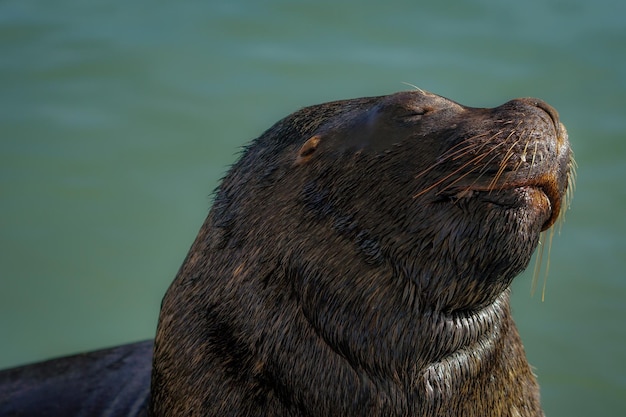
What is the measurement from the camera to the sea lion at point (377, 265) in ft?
10.7

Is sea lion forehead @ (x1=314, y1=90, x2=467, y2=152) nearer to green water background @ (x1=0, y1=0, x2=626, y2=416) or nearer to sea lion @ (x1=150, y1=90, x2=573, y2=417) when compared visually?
sea lion @ (x1=150, y1=90, x2=573, y2=417)

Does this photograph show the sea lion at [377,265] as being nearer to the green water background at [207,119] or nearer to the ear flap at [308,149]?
the ear flap at [308,149]

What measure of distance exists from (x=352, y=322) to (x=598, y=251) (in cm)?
429

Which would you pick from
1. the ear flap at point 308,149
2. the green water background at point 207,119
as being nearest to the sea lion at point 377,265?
the ear flap at point 308,149

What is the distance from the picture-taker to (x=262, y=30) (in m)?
9.86

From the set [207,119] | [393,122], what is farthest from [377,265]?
[207,119]

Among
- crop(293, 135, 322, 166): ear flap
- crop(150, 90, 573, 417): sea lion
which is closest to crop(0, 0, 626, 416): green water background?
crop(150, 90, 573, 417): sea lion

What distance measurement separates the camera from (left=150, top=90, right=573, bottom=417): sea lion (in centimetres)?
325

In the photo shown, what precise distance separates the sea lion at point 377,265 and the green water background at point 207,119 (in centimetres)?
314

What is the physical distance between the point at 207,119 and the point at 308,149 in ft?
17.2

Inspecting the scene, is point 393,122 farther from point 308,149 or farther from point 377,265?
point 377,265

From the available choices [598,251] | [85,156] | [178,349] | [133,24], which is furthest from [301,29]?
[178,349]

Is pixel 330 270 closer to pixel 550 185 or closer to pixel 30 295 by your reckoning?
pixel 550 185

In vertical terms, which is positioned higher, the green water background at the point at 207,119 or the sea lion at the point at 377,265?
the sea lion at the point at 377,265
